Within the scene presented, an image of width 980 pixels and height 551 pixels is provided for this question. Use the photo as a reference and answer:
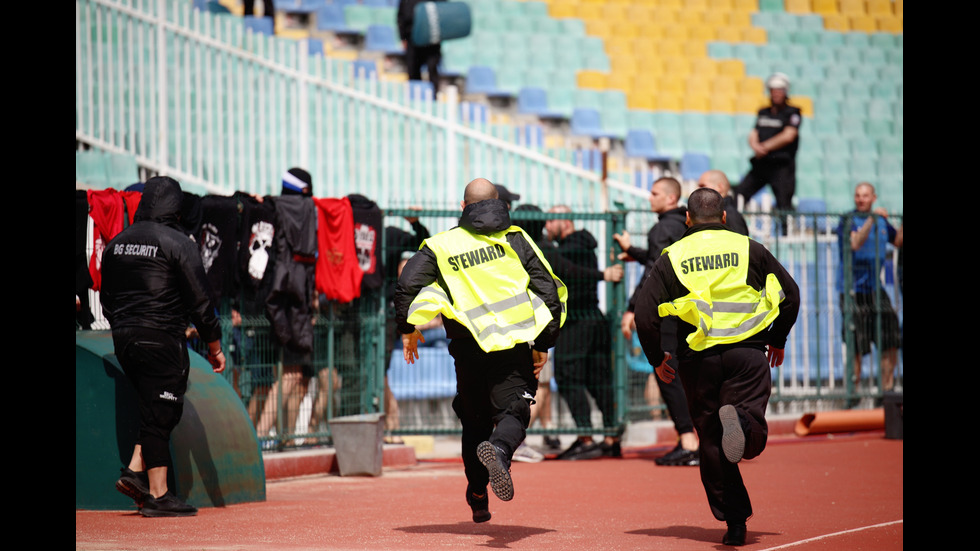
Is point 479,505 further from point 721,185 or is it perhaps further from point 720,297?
point 721,185

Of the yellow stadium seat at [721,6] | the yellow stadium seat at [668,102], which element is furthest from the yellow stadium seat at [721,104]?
the yellow stadium seat at [721,6]

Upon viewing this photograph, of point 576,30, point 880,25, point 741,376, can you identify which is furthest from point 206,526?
point 880,25

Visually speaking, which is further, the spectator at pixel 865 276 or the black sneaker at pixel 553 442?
the spectator at pixel 865 276

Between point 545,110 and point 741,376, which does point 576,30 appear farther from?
point 741,376

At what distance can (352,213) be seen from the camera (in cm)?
1087

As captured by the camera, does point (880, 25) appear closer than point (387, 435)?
No

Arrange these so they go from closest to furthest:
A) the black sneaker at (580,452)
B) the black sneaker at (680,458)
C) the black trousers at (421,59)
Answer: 1. the black sneaker at (680,458)
2. the black sneaker at (580,452)
3. the black trousers at (421,59)

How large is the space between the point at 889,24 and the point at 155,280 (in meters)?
21.9

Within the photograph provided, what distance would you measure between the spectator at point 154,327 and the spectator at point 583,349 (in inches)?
173

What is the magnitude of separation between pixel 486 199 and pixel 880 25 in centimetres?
2127

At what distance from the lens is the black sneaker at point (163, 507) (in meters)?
7.79

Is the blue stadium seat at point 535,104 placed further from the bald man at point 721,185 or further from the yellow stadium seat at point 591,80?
the bald man at point 721,185

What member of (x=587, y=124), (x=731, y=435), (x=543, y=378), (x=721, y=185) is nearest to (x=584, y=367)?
(x=543, y=378)
